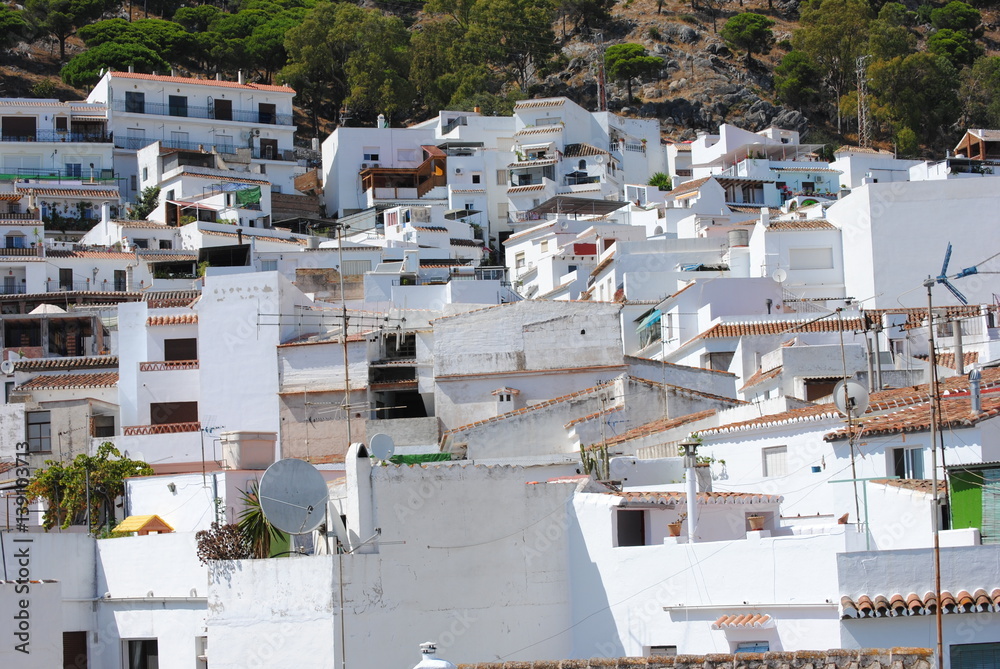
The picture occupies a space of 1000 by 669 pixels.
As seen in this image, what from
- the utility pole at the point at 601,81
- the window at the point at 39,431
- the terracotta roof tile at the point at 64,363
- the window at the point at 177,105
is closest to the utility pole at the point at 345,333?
the terracotta roof tile at the point at 64,363

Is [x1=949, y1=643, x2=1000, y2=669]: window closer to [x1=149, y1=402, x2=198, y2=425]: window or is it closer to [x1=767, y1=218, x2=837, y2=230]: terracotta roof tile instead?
[x1=149, y1=402, x2=198, y2=425]: window

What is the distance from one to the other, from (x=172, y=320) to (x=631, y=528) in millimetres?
18282

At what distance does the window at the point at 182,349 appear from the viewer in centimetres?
3384

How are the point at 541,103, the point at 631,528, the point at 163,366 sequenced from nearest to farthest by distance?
the point at 631,528, the point at 163,366, the point at 541,103

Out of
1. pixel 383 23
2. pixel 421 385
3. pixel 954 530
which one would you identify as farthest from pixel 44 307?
pixel 383 23

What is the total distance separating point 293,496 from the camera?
55.7 feet

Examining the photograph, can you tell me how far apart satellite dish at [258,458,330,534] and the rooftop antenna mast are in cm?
6154

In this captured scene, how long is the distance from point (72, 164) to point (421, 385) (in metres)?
36.8

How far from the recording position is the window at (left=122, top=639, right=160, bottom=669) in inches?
817

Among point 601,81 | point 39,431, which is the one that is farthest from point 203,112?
point 39,431

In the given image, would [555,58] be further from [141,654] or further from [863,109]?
[141,654]

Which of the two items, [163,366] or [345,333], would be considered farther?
[163,366]

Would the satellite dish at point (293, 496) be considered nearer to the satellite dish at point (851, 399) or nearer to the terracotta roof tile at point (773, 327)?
the satellite dish at point (851, 399)

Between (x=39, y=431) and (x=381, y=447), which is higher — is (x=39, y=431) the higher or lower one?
the higher one
